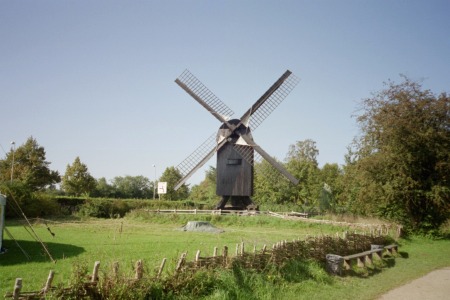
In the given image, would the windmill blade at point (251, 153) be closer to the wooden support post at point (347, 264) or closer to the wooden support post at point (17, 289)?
the wooden support post at point (347, 264)

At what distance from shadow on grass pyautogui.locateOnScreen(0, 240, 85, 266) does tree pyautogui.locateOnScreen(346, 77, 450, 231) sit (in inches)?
680

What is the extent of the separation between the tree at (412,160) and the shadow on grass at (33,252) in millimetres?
17268

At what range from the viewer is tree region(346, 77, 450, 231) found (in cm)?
2089

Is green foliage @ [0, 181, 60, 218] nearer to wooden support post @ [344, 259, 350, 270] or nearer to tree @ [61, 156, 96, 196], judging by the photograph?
tree @ [61, 156, 96, 196]

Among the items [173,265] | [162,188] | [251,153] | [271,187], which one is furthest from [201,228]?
[271,187]

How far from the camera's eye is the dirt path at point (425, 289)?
9.02 metres

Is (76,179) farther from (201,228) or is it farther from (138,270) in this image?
(138,270)

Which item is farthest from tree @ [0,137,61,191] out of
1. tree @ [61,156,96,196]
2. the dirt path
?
the dirt path

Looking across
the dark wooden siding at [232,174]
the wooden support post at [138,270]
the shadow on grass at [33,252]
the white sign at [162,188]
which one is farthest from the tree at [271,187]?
the wooden support post at [138,270]

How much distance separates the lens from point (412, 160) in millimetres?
20922

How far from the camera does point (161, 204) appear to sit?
124 ft

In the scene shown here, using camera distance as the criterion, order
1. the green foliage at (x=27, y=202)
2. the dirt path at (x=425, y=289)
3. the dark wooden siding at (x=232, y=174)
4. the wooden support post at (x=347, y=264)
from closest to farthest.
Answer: the dirt path at (x=425, y=289) < the wooden support post at (x=347, y=264) < the green foliage at (x=27, y=202) < the dark wooden siding at (x=232, y=174)

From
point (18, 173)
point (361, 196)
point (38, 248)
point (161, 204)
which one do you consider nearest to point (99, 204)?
point (161, 204)

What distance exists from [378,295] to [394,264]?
528 cm
